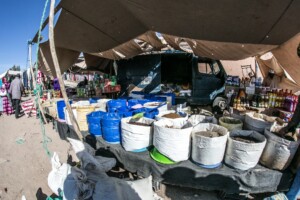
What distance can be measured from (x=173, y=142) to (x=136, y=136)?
0.55m

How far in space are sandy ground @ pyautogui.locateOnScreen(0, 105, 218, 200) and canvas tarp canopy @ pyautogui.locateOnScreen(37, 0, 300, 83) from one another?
2.52 metres

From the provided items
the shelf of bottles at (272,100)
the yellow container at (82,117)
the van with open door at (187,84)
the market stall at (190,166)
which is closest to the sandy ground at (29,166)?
the market stall at (190,166)

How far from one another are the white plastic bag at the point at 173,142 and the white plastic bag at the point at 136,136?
0.63 feet

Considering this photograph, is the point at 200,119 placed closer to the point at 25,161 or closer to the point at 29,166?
the point at 29,166

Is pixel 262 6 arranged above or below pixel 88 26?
below

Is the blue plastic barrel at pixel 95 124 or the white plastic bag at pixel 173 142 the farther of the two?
the blue plastic barrel at pixel 95 124

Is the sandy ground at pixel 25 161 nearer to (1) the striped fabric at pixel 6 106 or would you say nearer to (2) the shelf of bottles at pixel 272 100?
(1) the striped fabric at pixel 6 106

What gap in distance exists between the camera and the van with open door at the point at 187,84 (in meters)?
6.01

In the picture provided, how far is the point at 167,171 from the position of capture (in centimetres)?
202

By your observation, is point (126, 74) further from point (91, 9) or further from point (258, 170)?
point (258, 170)

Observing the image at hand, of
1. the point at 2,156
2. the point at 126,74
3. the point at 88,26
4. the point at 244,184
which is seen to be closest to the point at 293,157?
the point at 244,184

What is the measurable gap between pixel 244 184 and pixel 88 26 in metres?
3.70

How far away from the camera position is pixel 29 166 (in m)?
Answer: 3.25

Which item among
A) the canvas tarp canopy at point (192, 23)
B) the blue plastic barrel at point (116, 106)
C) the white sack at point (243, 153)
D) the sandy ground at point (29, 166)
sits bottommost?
the sandy ground at point (29, 166)
